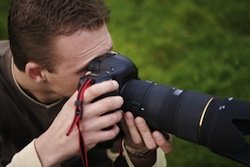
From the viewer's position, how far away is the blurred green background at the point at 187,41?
2.62m

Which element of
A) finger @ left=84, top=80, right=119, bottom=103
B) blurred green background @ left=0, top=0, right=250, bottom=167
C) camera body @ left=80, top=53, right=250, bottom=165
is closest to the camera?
camera body @ left=80, top=53, right=250, bottom=165

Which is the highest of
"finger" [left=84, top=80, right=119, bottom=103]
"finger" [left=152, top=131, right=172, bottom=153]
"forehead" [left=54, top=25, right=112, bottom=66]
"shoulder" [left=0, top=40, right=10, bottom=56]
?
"forehead" [left=54, top=25, right=112, bottom=66]

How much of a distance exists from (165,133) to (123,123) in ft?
0.37

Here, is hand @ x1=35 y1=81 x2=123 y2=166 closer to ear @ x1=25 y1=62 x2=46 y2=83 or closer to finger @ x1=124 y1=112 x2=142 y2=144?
finger @ x1=124 y1=112 x2=142 y2=144

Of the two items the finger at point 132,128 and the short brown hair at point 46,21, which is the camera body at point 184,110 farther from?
the short brown hair at point 46,21

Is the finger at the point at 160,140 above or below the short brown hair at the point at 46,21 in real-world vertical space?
below

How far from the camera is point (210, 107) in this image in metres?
1.17

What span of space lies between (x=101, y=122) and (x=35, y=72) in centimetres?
35

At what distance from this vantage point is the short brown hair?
55.9 inches


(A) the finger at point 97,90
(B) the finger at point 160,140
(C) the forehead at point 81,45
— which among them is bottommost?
(B) the finger at point 160,140

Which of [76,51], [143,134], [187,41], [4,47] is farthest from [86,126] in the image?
[187,41]

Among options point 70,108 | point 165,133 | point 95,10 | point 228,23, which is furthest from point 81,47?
point 228,23

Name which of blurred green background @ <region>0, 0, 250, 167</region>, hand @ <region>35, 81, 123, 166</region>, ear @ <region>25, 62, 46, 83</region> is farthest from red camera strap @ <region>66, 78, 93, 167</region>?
blurred green background @ <region>0, 0, 250, 167</region>

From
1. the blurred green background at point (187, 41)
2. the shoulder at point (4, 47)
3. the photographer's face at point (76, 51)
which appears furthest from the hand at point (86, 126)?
the blurred green background at point (187, 41)
